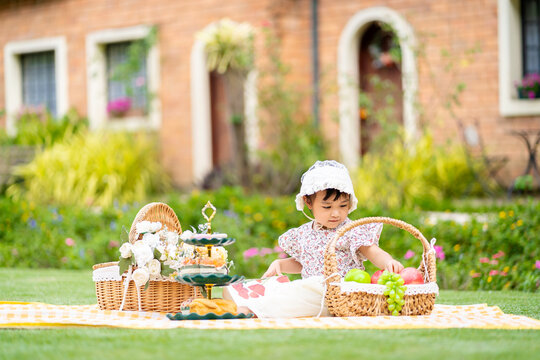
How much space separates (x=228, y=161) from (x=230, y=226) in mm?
5007

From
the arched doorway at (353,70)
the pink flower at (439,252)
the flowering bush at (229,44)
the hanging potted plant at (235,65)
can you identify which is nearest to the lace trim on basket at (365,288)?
the pink flower at (439,252)

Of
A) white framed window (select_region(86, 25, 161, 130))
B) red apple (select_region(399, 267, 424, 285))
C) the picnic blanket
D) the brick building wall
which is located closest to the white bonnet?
red apple (select_region(399, 267, 424, 285))

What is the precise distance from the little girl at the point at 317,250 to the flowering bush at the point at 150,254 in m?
0.39

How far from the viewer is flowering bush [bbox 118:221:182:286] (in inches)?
203

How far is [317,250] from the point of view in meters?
5.41

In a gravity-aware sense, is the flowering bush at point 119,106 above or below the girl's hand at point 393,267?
above

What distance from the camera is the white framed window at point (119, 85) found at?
15.0 m

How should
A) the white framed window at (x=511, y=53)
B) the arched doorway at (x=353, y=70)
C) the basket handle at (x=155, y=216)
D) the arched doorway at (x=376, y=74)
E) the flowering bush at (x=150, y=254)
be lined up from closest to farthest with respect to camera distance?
the flowering bush at (x=150, y=254), the basket handle at (x=155, y=216), the white framed window at (x=511, y=53), the arched doorway at (x=353, y=70), the arched doorway at (x=376, y=74)

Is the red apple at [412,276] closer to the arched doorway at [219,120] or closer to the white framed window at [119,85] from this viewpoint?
the arched doorway at [219,120]

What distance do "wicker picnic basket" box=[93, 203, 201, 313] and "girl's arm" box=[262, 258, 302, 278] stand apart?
467mm

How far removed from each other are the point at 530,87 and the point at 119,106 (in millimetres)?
7307

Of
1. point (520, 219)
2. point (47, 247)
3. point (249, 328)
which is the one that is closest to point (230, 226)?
point (47, 247)

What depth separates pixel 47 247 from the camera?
30.0 ft

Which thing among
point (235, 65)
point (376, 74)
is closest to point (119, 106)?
point (235, 65)
